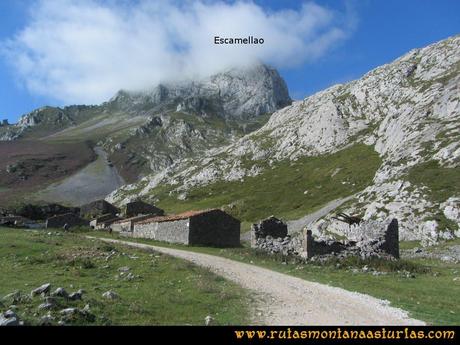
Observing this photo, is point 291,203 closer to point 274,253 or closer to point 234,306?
point 274,253

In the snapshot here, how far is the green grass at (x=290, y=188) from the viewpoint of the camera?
127938 mm

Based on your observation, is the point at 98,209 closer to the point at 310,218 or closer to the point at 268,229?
the point at 310,218

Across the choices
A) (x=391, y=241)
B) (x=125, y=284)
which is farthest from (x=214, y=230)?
(x=125, y=284)

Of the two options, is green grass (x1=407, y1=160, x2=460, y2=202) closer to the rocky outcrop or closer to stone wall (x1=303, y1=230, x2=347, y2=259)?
the rocky outcrop

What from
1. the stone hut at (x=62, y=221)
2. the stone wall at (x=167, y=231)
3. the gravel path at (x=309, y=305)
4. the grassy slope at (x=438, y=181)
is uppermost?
the grassy slope at (x=438, y=181)

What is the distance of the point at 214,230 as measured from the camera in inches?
2244

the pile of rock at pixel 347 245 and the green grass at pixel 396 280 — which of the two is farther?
the pile of rock at pixel 347 245

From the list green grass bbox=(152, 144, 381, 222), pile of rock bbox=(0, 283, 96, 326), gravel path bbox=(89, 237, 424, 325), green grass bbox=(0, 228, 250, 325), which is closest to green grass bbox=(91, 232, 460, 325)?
gravel path bbox=(89, 237, 424, 325)

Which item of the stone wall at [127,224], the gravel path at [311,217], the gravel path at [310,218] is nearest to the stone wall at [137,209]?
the stone wall at [127,224]

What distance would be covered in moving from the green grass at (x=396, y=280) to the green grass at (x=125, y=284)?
6777 mm

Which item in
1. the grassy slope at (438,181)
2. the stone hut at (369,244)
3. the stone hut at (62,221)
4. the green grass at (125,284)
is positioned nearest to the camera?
the green grass at (125,284)

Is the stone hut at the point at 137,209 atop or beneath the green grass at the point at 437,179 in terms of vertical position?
beneath

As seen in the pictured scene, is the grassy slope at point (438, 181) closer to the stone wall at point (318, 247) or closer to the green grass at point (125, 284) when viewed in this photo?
the stone wall at point (318, 247)

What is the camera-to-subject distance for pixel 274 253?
41.6m
